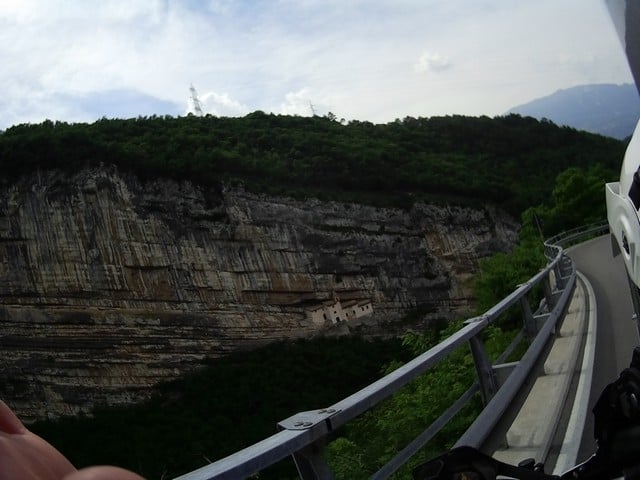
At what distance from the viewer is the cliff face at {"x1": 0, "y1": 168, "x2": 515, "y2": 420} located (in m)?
66.6

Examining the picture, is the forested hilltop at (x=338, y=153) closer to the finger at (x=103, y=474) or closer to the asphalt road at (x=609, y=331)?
the asphalt road at (x=609, y=331)

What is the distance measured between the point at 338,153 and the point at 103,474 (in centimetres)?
9600

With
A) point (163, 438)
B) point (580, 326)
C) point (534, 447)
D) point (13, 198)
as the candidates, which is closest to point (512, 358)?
point (580, 326)

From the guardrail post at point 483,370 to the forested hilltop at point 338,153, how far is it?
64598 millimetres

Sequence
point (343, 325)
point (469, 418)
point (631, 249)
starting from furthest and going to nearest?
point (343, 325)
point (469, 418)
point (631, 249)

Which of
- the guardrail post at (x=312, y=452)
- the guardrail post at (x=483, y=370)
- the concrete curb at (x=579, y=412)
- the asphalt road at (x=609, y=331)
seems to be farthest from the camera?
the asphalt road at (x=609, y=331)

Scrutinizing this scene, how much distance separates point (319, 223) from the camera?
266 feet

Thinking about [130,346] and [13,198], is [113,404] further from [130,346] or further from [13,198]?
[13,198]

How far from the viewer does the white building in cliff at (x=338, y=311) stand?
77500mm

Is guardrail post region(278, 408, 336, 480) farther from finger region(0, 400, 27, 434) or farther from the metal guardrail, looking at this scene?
finger region(0, 400, 27, 434)

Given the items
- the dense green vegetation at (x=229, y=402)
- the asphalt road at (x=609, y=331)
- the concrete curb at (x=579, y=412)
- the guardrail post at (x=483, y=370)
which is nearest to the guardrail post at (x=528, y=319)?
the concrete curb at (x=579, y=412)

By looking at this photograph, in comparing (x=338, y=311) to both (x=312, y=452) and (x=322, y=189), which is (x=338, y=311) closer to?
(x=322, y=189)

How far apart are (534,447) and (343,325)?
73.8 meters

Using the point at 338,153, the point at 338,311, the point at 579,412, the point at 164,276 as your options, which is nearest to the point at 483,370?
the point at 579,412
